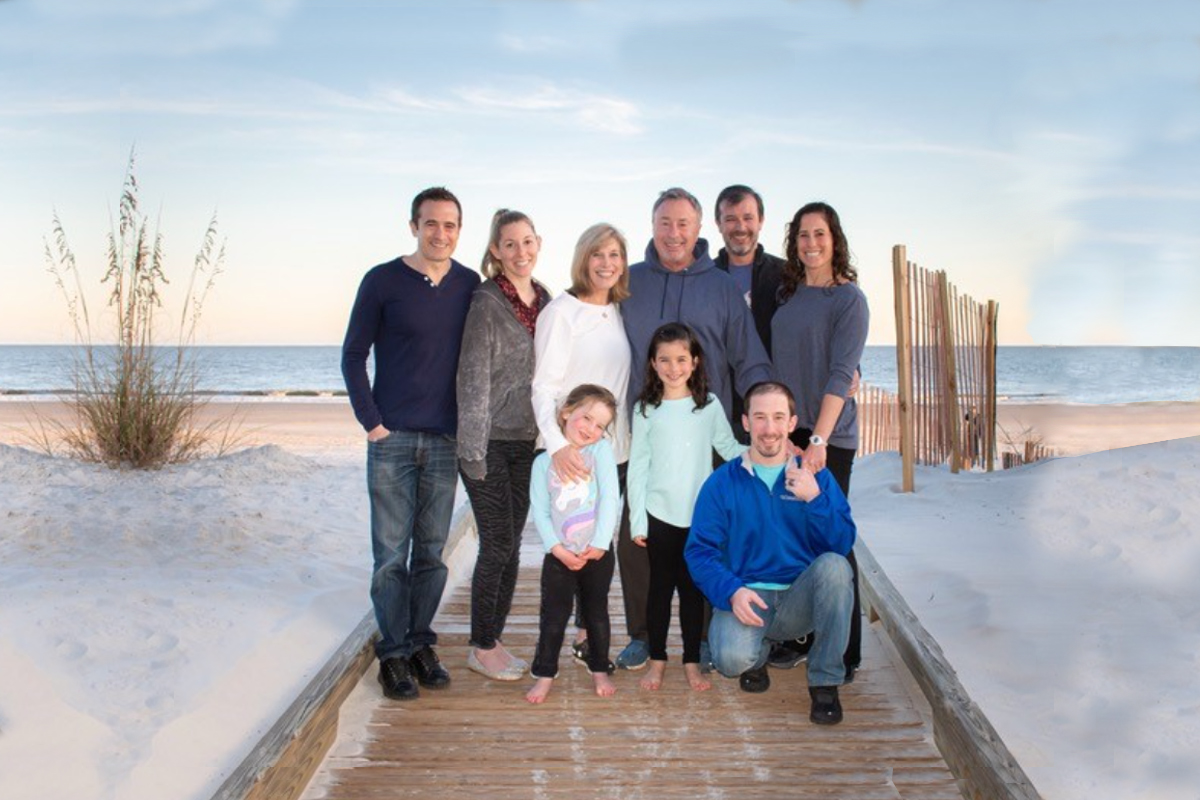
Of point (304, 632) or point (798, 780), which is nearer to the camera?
point (798, 780)

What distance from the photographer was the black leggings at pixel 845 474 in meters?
3.71

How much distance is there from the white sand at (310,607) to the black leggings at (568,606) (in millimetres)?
1216

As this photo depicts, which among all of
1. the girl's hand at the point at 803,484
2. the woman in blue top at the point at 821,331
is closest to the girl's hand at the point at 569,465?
the girl's hand at the point at 803,484

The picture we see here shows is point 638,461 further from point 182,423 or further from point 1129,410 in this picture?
point 1129,410

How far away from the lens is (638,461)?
12.1ft

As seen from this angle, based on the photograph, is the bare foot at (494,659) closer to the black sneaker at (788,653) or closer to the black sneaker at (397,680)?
the black sneaker at (397,680)

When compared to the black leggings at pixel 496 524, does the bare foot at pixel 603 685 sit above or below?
below

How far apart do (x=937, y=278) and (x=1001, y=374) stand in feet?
136

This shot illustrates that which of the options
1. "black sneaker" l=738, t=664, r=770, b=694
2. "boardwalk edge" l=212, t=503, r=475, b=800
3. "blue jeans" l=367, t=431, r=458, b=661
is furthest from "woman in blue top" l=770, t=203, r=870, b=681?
"boardwalk edge" l=212, t=503, r=475, b=800

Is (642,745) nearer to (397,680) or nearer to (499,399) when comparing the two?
(397,680)

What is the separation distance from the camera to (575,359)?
363cm

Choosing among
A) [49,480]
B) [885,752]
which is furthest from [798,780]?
[49,480]

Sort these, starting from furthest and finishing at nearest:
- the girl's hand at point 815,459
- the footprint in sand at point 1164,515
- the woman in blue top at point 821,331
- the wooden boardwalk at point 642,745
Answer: the footprint in sand at point 1164,515 < the woman in blue top at point 821,331 < the girl's hand at point 815,459 < the wooden boardwalk at point 642,745

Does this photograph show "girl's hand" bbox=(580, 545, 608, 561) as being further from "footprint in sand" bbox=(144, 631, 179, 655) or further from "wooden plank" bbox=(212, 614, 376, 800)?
"footprint in sand" bbox=(144, 631, 179, 655)
